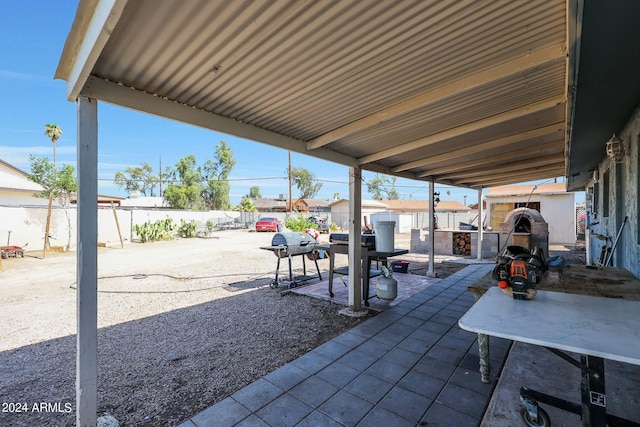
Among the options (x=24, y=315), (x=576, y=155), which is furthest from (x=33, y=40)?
(x=576, y=155)

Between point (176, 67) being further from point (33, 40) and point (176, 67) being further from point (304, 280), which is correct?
point (33, 40)

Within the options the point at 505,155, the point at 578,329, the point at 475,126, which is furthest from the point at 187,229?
Answer: the point at 578,329

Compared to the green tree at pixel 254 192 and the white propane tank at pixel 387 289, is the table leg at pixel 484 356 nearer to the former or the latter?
the white propane tank at pixel 387 289

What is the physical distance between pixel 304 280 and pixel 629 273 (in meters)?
4.83

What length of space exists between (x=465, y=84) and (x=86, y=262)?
2.85m

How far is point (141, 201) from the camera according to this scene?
2967 cm

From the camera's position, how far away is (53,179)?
1099cm

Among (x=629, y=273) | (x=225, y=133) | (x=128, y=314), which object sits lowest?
(x=128, y=314)

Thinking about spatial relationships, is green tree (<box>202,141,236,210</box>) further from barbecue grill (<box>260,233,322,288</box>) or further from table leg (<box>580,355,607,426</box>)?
table leg (<box>580,355,607,426</box>)

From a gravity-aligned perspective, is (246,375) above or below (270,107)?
below

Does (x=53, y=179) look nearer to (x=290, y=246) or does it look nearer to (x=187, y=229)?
(x=187, y=229)

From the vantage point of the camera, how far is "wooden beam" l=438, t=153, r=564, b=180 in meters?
4.97

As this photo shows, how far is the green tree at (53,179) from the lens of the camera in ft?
35.1

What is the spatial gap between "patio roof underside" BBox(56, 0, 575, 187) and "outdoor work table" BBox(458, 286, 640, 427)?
133cm
